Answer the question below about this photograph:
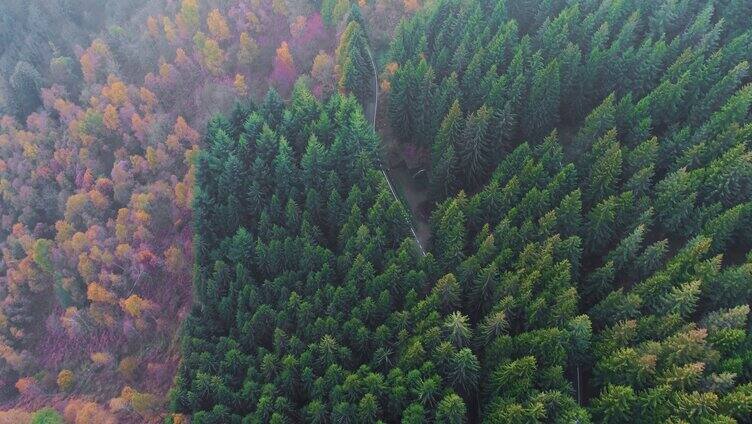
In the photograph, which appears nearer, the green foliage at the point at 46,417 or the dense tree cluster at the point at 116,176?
the green foliage at the point at 46,417

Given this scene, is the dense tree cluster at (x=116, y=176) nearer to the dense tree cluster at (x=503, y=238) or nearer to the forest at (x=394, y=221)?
the forest at (x=394, y=221)

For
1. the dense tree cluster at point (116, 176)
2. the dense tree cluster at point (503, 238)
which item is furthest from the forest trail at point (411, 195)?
the dense tree cluster at point (503, 238)

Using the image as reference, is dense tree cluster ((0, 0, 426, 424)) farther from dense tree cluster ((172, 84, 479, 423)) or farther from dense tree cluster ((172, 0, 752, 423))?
dense tree cluster ((172, 0, 752, 423))

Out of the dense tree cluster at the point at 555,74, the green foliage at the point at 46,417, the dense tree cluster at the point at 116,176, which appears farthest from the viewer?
the dense tree cluster at the point at 116,176

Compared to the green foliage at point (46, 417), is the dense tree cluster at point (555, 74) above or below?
above

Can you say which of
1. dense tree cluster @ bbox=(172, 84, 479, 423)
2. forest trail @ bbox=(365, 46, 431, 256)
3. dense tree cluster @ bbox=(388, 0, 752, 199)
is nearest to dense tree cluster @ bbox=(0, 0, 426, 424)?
forest trail @ bbox=(365, 46, 431, 256)

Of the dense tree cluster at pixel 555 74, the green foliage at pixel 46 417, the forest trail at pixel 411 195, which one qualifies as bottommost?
the green foliage at pixel 46 417

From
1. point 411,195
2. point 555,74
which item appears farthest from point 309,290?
point 555,74

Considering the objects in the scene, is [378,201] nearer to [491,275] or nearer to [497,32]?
[491,275]
